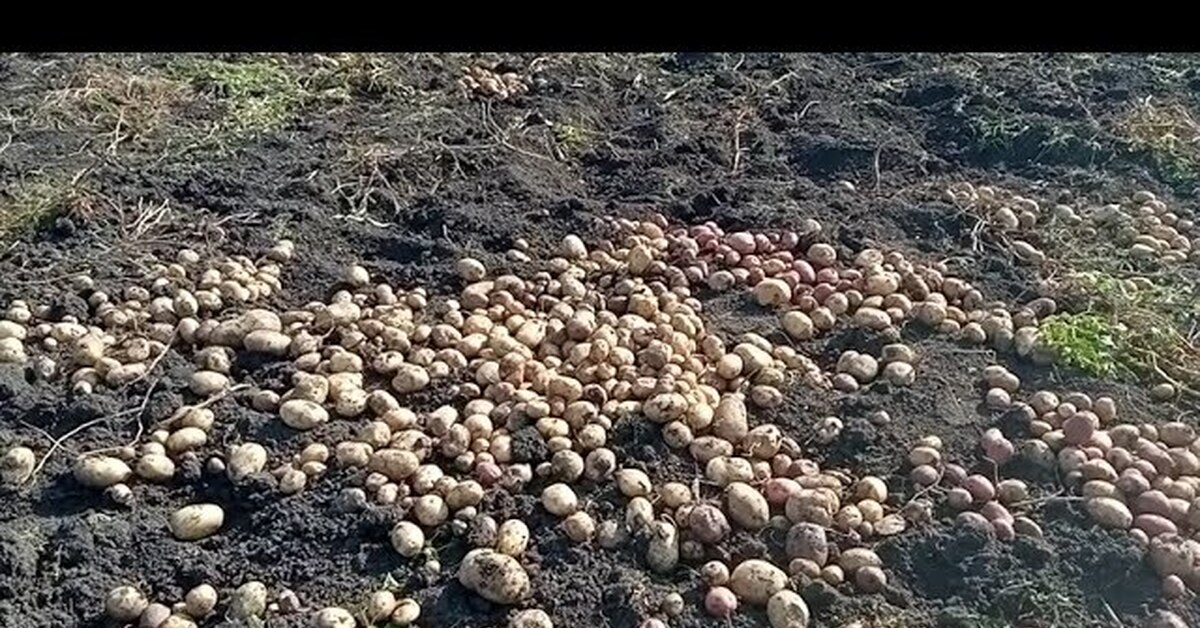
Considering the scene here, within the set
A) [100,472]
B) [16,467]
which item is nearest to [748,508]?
[100,472]

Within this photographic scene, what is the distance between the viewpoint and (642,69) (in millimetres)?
4246

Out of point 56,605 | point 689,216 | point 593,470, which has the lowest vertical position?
point 56,605

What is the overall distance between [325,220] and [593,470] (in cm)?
137

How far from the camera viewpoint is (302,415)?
2.53 m

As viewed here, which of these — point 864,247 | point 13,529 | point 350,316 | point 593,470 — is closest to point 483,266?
point 350,316

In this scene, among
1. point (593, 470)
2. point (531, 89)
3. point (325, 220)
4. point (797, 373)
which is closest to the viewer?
point (593, 470)

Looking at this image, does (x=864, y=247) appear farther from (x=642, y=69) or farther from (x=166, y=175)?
(x=166, y=175)

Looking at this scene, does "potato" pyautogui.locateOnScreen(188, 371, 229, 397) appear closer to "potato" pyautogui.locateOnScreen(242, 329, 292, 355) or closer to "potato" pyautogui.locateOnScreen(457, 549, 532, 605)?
"potato" pyautogui.locateOnScreen(242, 329, 292, 355)

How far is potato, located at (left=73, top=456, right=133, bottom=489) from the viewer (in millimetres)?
2389

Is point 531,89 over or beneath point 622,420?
over

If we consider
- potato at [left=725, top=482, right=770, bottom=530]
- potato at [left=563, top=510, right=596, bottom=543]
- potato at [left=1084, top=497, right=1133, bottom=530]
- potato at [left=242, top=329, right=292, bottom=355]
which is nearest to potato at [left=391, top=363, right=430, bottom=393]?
potato at [left=242, top=329, right=292, bottom=355]

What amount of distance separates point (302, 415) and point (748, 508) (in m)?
1.03

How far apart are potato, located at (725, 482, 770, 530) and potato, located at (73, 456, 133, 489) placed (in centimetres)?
132

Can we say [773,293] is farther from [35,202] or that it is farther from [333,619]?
[35,202]
